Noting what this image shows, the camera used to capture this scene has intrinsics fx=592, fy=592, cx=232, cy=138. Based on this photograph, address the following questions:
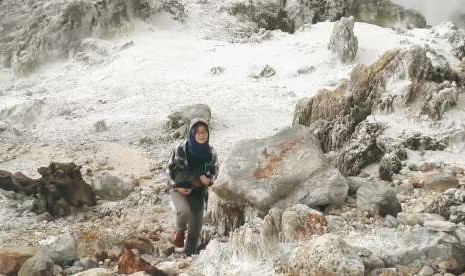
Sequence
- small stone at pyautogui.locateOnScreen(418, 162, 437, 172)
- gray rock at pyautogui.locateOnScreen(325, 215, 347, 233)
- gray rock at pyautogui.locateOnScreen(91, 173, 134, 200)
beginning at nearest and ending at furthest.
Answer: gray rock at pyautogui.locateOnScreen(325, 215, 347, 233) < small stone at pyautogui.locateOnScreen(418, 162, 437, 172) < gray rock at pyautogui.locateOnScreen(91, 173, 134, 200)

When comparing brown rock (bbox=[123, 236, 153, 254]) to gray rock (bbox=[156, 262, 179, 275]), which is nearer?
gray rock (bbox=[156, 262, 179, 275])

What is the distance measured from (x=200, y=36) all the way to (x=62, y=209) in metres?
13.6

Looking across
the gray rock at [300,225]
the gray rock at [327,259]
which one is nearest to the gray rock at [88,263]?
the gray rock at [300,225]

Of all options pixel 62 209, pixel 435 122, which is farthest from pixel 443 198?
pixel 62 209

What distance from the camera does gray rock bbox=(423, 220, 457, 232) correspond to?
20.6ft

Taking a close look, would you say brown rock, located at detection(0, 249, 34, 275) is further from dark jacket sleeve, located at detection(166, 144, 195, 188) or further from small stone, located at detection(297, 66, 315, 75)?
small stone, located at detection(297, 66, 315, 75)

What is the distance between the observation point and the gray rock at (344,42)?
1784 cm

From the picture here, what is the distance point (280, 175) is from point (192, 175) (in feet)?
4.25

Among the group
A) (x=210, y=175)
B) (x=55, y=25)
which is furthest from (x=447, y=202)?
(x=55, y=25)

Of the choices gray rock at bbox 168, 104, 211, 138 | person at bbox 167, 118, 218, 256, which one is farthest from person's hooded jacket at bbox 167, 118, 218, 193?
gray rock at bbox 168, 104, 211, 138

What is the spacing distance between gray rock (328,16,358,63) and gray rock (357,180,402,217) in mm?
10496

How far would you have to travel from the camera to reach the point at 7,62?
21.8 m

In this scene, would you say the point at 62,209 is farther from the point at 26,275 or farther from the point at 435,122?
the point at 435,122

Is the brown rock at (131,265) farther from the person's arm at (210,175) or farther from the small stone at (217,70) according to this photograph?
the small stone at (217,70)
